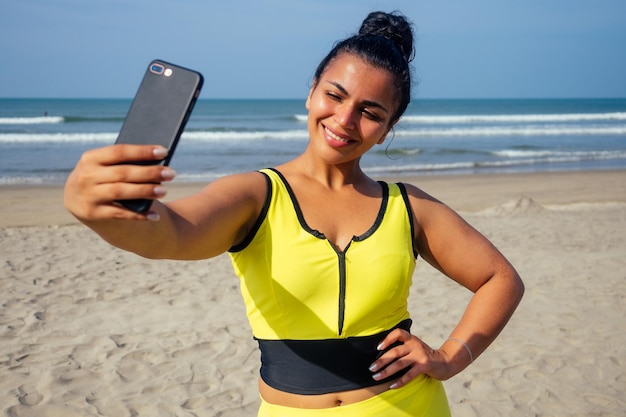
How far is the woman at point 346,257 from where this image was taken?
172 cm

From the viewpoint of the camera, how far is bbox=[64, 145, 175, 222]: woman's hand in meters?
1.12

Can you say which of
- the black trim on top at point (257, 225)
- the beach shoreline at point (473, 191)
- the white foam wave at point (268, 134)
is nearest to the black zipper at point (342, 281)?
the black trim on top at point (257, 225)

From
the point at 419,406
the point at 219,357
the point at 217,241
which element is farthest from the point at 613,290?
the point at 217,241

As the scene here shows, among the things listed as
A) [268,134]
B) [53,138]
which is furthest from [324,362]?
[268,134]

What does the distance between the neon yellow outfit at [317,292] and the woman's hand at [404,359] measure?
4 centimetres

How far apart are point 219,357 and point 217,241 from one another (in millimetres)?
4061

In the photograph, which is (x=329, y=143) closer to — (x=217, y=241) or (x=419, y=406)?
(x=217, y=241)

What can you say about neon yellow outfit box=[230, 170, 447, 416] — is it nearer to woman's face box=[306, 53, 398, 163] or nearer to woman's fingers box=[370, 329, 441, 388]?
woman's fingers box=[370, 329, 441, 388]

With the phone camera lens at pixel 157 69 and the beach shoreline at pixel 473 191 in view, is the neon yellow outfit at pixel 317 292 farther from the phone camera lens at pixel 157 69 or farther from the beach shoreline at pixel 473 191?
the beach shoreline at pixel 473 191

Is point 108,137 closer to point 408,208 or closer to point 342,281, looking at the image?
point 408,208

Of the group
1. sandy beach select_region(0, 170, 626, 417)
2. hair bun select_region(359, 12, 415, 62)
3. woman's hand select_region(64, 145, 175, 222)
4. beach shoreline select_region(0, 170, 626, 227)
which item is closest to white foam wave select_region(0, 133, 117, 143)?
beach shoreline select_region(0, 170, 626, 227)

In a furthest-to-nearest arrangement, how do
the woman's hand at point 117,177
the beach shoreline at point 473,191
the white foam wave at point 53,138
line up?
the white foam wave at point 53,138, the beach shoreline at point 473,191, the woman's hand at point 117,177

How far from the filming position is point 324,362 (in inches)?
71.4

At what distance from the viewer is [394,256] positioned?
5.94 feet
